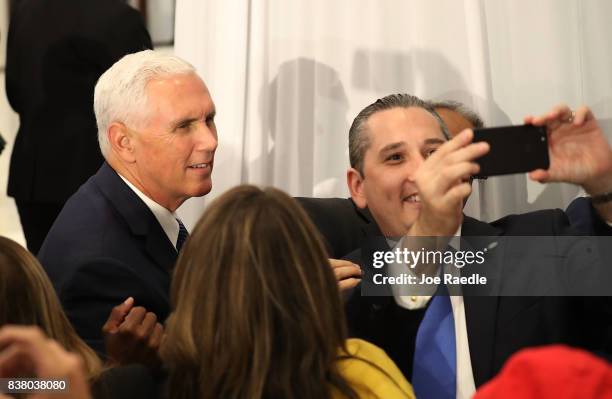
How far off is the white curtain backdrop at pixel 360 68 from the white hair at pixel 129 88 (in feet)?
1.99

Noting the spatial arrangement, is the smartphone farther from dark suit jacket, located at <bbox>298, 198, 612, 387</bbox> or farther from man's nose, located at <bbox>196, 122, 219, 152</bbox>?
man's nose, located at <bbox>196, 122, 219, 152</bbox>

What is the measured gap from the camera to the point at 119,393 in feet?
4.70

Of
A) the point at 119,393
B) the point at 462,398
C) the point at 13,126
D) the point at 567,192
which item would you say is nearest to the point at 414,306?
the point at 462,398

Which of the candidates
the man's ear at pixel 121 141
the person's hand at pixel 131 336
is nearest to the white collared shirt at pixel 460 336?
the person's hand at pixel 131 336

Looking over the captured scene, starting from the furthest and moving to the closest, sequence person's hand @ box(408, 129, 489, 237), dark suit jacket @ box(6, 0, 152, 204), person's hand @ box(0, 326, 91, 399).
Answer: dark suit jacket @ box(6, 0, 152, 204)
person's hand @ box(408, 129, 489, 237)
person's hand @ box(0, 326, 91, 399)

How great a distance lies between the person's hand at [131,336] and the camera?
171 cm

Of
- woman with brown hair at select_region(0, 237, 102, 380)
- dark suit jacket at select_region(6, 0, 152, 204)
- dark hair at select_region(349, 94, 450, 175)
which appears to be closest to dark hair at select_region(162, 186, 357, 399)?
woman with brown hair at select_region(0, 237, 102, 380)

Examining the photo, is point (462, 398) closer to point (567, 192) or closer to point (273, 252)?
point (273, 252)

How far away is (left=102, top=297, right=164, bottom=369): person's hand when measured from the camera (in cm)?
171

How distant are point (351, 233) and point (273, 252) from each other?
38.6 inches

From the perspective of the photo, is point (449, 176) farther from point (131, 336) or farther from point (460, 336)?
point (131, 336)

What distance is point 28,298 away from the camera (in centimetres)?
141

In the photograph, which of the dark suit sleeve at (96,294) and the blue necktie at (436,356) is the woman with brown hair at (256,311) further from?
the dark suit sleeve at (96,294)

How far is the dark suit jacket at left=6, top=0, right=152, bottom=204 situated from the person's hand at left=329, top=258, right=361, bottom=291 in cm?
112
